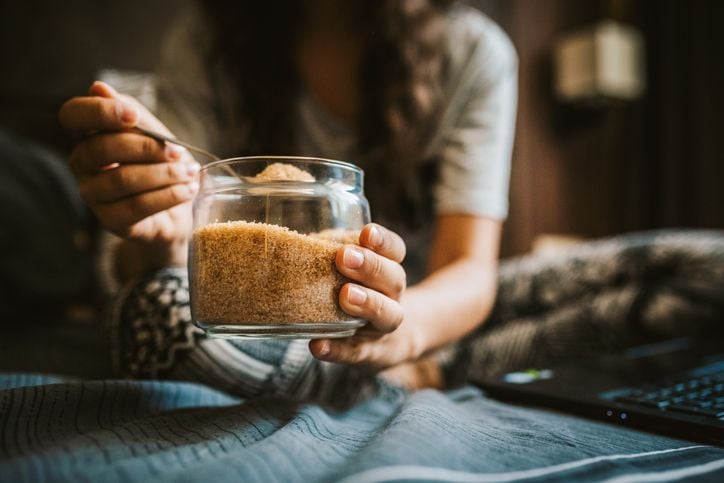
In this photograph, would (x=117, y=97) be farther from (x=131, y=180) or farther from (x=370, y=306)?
(x=370, y=306)

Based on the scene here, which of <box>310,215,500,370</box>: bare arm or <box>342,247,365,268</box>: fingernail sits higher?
<box>342,247,365,268</box>: fingernail

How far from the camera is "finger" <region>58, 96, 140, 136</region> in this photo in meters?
0.53

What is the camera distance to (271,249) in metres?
0.46

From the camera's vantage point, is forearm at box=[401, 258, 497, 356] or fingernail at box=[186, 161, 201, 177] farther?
forearm at box=[401, 258, 497, 356]

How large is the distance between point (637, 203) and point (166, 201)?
104 inches

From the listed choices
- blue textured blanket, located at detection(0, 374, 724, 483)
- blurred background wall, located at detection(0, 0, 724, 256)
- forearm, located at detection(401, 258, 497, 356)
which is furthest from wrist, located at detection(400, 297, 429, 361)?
blurred background wall, located at detection(0, 0, 724, 256)

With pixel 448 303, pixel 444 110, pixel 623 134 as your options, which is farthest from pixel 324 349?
pixel 623 134

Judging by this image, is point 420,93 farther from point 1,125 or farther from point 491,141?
point 1,125

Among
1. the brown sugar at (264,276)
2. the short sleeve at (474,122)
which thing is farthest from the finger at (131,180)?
the short sleeve at (474,122)

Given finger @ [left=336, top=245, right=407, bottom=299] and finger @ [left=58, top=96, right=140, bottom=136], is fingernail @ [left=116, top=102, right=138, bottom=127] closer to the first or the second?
finger @ [left=58, top=96, right=140, bottom=136]

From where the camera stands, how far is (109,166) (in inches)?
22.8

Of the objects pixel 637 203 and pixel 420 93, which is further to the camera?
pixel 637 203

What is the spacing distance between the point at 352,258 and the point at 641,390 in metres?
0.39

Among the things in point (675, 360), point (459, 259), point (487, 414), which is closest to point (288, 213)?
point (487, 414)
